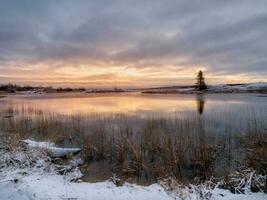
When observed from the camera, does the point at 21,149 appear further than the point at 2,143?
No

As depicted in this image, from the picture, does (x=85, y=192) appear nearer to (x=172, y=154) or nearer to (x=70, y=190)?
(x=70, y=190)

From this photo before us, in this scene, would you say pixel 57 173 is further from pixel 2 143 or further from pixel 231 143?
pixel 231 143

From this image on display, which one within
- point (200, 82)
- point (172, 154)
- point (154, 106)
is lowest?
point (154, 106)

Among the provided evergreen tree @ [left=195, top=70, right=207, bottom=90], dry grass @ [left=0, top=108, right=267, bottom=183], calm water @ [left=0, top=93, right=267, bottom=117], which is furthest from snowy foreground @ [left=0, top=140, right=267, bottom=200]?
evergreen tree @ [left=195, top=70, right=207, bottom=90]

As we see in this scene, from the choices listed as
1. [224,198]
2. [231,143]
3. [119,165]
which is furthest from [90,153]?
[231,143]

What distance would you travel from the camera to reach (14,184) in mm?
4840

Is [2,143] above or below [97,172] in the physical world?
above

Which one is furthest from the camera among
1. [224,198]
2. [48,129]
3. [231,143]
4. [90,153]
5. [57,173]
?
[48,129]

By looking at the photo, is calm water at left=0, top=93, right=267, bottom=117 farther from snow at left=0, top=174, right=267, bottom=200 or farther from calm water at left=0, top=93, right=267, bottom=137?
snow at left=0, top=174, right=267, bottom=200

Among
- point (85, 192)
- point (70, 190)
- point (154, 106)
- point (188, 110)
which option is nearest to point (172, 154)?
point (85, 192)

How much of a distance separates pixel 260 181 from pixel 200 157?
76.8 inches

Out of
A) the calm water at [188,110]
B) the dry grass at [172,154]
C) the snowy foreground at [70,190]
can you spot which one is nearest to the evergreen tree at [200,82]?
the calm water at [188,110]

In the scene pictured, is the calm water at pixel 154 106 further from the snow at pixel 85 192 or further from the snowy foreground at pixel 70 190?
the snow at pixel 85 192

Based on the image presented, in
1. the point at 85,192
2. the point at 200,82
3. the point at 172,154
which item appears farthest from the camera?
the point at 200,82
